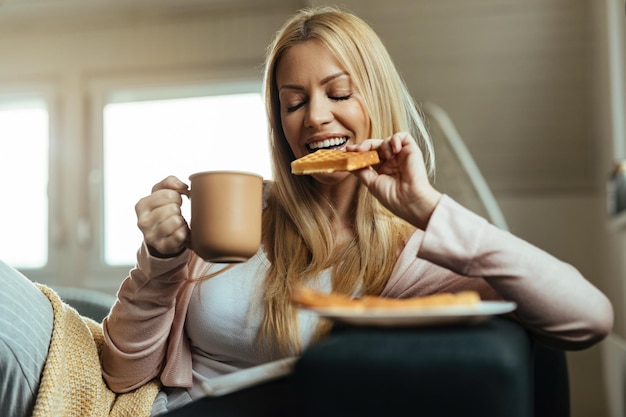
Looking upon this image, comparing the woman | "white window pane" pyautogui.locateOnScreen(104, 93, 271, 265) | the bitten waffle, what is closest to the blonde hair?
the woman

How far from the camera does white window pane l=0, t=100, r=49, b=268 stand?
13.8 feet

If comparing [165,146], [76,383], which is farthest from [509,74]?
[76,383]

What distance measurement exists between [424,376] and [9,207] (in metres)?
4.11

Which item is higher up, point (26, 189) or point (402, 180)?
point (402, 180)

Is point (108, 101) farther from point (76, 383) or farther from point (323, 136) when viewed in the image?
point (76, 383)

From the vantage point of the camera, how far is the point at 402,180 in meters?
0.99

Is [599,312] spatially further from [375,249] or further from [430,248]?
[375,249]

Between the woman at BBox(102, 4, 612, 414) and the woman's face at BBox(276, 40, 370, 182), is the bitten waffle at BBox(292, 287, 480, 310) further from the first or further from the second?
the woman's face at BBox(276, 40, 370, 182)

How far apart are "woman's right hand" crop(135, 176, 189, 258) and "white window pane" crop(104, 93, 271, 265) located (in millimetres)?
2916

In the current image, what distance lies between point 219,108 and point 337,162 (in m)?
3.09

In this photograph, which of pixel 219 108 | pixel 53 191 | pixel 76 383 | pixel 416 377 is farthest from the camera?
pixel 53 191

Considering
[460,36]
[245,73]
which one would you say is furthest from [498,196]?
[245,73]

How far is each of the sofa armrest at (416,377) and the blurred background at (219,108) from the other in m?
2.47

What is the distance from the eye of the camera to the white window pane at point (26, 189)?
420 centimetres
